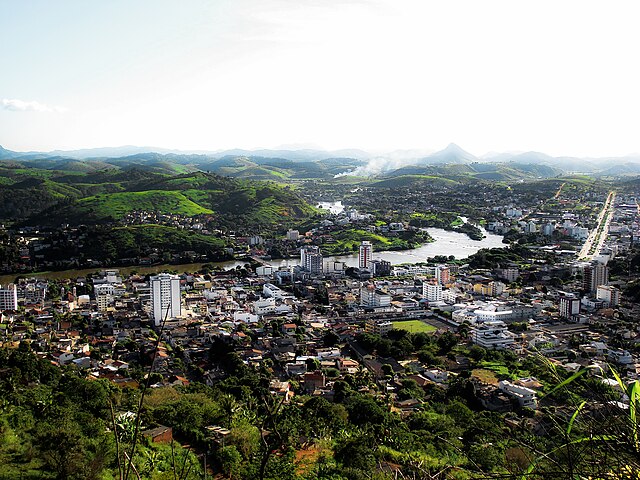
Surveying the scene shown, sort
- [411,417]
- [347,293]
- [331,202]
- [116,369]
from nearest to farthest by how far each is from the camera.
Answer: [411,417] → [116,369] → [347,293] → [331,202]

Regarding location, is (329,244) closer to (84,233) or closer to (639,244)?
(84,233)

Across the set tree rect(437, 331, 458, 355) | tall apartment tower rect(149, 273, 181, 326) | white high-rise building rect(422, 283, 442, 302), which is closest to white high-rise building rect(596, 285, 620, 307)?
white high-rise building rect(422, 283, 442, 302)

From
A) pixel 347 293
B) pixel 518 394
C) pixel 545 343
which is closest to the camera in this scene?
pixel 518 394

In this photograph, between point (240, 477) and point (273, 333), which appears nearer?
point (240, 477)

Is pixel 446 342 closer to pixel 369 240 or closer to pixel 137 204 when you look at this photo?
pixel 369 240

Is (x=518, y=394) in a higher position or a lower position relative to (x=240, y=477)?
lower

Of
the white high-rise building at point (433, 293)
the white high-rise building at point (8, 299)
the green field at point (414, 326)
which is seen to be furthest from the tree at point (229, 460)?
the white high-rise building at point (8, 299)

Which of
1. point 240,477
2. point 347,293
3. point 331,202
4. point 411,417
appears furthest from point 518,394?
point 331,202

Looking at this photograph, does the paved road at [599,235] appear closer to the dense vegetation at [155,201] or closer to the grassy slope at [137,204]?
the dense vegetation at [155,201]
